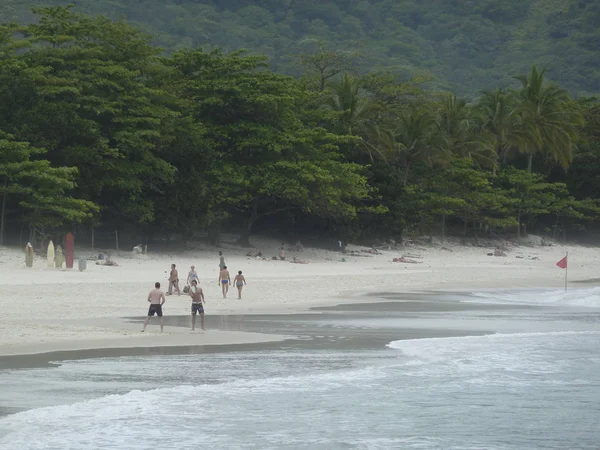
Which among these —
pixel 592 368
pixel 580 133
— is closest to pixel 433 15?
pixel 580 133

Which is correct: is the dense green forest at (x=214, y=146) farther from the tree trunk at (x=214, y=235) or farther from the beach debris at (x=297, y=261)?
the beach debris at (x=297, y=261)

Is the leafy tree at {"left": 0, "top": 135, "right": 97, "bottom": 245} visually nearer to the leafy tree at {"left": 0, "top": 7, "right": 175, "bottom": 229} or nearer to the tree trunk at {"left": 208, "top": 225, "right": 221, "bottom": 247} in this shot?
the leafy tree at {"left": 0, "top": 7, "right": 175, "bottom": 229}

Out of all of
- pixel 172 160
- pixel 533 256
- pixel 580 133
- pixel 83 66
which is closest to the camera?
pixel 83 66

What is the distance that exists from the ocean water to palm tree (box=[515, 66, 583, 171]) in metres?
47.2

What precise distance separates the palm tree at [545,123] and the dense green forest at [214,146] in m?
3.30

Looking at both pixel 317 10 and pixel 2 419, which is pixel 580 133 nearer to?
pixel 2 419

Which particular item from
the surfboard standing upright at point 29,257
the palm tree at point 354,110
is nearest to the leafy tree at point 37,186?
the surfboard standing upright at point 29,257

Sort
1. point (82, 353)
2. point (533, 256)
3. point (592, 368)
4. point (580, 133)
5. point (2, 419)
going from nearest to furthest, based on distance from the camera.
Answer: point (2, 419), point (82, 353), point (592, 368), point (533, 256), point (580, 133)

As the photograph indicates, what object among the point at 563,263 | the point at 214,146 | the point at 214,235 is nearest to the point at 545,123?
the point at 214,235

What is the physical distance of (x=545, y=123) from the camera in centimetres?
6619

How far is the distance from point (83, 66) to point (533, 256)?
1221 inches

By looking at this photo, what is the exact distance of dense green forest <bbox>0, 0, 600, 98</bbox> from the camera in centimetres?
15988

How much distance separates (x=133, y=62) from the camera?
1651 inches

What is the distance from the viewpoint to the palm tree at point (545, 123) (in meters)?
65.2
